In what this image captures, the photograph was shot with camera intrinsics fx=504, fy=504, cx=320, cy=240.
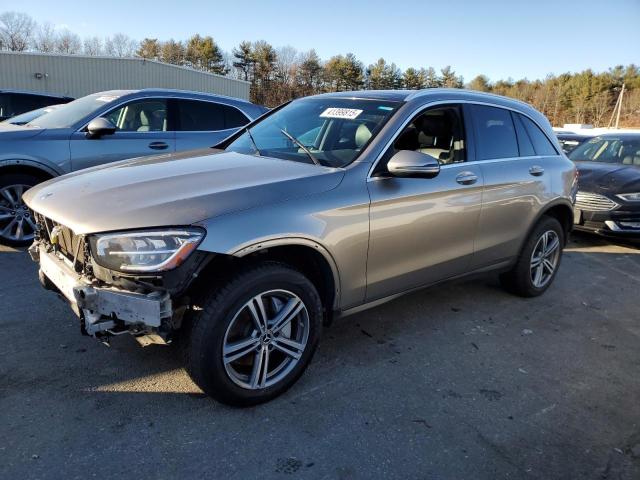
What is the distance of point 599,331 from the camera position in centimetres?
421

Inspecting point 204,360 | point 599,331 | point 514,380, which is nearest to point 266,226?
point 204,360

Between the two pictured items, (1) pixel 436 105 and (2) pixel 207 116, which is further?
(2) pixel 207 116

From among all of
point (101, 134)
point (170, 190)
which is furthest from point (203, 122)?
point (170, 190)

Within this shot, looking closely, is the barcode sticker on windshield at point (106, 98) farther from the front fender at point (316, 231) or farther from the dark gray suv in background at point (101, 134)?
the front fender at point (316, 231)

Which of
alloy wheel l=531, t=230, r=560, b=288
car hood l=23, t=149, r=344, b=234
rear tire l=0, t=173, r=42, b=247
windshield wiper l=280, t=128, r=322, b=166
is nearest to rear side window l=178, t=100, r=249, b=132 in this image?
rear tire l=0, t=173, r=42, b=247

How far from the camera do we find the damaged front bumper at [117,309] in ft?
7.65

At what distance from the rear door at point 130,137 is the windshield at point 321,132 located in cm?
229

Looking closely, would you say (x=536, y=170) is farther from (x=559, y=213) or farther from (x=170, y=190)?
(x=170, y=190)

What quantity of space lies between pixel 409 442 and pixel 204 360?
112cm

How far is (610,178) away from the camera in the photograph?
742 cm

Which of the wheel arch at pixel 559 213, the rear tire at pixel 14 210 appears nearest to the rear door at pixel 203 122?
the rear tire at pixel 14 210

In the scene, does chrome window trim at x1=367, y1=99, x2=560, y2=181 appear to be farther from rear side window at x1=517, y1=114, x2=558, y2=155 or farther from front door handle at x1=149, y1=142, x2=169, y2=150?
front door handle at x1=149, y1=142, x2=169, y2=150

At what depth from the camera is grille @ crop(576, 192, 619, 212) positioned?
7074 mm

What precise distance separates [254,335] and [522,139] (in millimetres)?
3057
